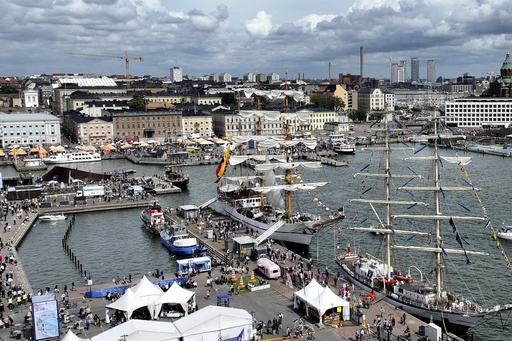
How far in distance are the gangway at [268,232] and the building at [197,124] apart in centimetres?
7141

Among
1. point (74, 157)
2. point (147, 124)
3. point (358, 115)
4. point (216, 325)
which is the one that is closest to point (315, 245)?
point (216, 325)

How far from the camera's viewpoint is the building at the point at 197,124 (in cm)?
11238

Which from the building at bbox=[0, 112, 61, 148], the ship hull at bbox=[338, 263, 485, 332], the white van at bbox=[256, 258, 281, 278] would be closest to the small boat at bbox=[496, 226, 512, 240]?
the ship hull at bbox=[338, 263, 485, 332]

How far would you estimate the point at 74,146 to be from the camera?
9912 cm

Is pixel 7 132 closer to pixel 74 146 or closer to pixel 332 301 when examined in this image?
pixel 74 146

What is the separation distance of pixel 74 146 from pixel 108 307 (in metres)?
77.2

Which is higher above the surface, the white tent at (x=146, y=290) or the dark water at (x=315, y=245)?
the white tent at (x=146, y=290)

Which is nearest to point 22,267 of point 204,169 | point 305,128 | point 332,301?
point 332,301

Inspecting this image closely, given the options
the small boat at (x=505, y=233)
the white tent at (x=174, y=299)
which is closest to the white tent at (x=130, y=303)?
the white tent at (x=174, y=299)

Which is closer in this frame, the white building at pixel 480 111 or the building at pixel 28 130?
the building at pixel 28 130

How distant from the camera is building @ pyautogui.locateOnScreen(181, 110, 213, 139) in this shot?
369 ft

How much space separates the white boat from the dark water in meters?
29.9

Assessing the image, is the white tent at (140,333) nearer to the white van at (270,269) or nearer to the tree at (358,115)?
the white van at (270,269)

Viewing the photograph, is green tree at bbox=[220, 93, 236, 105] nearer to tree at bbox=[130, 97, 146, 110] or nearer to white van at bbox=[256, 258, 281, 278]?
tree at bbox=[130, 97, 146, 110]
